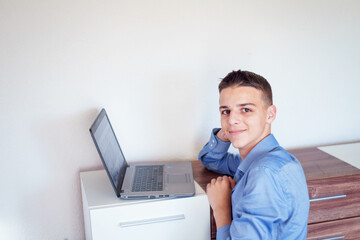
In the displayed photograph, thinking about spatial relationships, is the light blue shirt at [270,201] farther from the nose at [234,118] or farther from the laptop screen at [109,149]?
the laptop screen at [109,149]

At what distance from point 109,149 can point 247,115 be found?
59cm

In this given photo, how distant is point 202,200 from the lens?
160 centimetres

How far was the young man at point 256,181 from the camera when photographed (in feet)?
4.06

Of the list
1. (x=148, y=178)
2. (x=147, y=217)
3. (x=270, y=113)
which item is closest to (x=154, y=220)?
(x=147, y=217)

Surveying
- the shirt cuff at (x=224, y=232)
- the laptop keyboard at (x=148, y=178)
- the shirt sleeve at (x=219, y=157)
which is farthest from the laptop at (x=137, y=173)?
the shirt cuff at (x=224, y=232)

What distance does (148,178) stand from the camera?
174cm

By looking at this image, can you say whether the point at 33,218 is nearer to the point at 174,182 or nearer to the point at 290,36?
the point at 174,182

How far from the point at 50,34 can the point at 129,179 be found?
0.71 m

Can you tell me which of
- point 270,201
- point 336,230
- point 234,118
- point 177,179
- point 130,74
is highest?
point 130,74

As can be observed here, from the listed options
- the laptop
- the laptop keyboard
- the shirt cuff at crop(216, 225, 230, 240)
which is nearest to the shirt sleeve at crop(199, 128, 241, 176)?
the laptop

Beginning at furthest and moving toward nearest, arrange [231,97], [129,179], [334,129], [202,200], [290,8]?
[334,129] < [290,8] < [129,179] < [202,200] < [231,97]

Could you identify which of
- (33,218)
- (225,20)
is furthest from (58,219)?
(225,20)

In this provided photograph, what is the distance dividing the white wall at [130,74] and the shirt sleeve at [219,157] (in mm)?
204

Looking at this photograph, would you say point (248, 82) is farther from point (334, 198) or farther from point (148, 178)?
point (334, 198)
